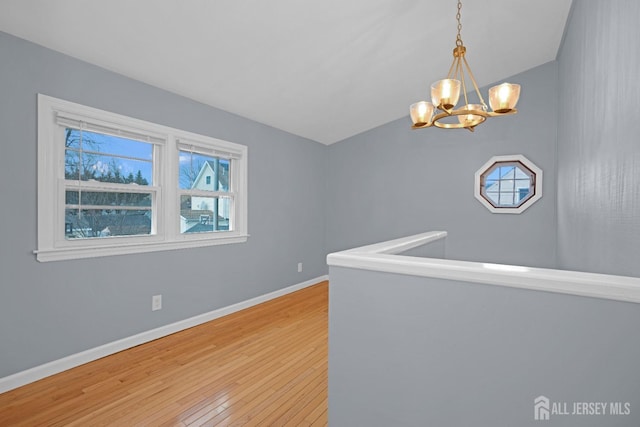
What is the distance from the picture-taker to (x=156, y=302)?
112 inches

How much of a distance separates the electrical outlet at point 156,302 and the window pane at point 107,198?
0.84 m

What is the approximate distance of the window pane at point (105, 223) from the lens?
7.77ft

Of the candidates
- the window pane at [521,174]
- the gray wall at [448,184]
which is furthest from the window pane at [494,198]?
the window pane at [521,174]

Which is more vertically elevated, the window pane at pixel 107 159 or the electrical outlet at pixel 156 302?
the window pane at pixel 107 159

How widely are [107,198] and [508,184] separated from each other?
4.49 metres

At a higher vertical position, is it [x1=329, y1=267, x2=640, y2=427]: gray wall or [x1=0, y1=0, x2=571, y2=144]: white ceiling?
[x1=0, y1=0, x2=571, y2=144]: white ceiling

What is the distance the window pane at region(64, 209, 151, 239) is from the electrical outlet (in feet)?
1.93

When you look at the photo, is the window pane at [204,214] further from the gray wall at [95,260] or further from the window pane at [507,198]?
the window pane at [507,198]

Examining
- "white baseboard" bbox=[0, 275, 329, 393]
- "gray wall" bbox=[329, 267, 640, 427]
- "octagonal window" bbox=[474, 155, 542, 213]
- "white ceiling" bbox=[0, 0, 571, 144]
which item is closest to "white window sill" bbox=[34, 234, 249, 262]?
"white baseboard" bbox=[0, 275, 329, 393]

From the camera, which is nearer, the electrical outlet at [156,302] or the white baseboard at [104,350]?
the white baseboard at [104,350]

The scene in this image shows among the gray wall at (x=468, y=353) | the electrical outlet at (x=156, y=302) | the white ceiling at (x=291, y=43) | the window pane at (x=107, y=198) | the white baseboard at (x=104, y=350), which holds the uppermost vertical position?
the white ceiling at (x=291, y=43)

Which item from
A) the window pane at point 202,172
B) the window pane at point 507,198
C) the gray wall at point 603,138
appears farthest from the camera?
the window pane at point 507,198

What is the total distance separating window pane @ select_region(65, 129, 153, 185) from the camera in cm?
236

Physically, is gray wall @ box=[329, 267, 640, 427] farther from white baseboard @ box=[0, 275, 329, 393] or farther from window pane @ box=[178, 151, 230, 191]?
window pane @ box=[178, 151, 230, 191]
